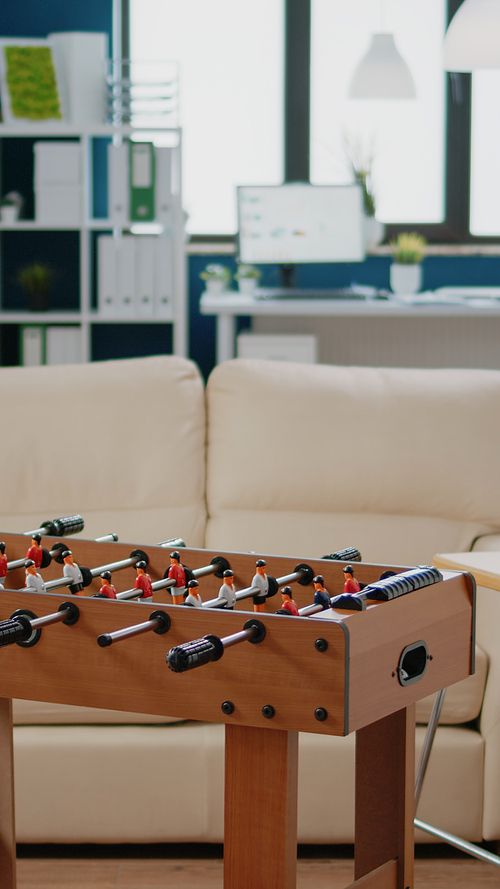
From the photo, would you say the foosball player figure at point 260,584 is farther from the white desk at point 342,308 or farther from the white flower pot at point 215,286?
the white flower pot at point 215,286

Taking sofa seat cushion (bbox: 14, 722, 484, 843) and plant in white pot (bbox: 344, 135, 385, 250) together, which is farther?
plant in white pot (bbox: 344, 135, 385, 250)

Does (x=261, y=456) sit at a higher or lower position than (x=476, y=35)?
lower

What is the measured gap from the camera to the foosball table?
98cm

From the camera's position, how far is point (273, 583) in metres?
1.18

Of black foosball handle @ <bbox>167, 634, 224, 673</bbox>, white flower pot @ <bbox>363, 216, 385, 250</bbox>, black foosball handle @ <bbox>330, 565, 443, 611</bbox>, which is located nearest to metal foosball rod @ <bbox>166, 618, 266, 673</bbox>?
black foosball handle @ <bbox>167, 634, 224, 673</bbox>

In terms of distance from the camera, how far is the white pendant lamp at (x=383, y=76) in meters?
3.94

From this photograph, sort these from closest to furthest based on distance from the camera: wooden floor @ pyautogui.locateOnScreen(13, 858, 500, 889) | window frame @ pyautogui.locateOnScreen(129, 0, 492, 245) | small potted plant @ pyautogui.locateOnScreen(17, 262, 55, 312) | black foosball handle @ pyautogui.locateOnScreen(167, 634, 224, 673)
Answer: black foosball handle @ pyautogui.locateOnScreen(167, 634, 224, 673)
wooden floor @ pyautogui.locateOnScreen(13, 858, 500, 889)
small potted plant @ pyautogui.locateOnScreen(17, 262, 55, 312)
window frame @ pyautogui.locateOnScreen(129, 0, 492, 245)

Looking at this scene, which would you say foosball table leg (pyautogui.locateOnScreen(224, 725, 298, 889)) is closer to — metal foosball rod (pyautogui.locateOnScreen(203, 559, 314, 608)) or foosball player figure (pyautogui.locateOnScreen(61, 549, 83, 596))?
metal foosball rod (pyautogui.locateOnScreen(203, 559, 314, 608))

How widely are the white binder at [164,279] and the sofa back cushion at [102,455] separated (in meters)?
1.99

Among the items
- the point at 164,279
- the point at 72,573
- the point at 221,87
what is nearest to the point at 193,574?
the point at 72,573

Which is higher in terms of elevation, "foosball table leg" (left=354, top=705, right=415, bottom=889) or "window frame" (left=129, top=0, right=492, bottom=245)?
"window frame" (left=129, top=0, right=492, bottom=245)

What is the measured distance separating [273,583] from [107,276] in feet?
10.4

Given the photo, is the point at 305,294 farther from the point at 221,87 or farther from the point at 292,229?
the point at 221,87

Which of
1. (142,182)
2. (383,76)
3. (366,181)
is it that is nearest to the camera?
(383,76)
